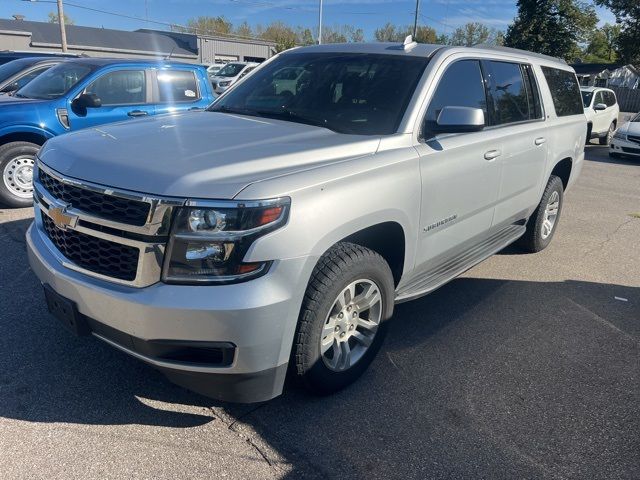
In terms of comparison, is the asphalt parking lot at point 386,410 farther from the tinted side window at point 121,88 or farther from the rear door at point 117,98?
the tinted side window at point 121,88

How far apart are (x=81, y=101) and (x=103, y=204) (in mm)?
4670

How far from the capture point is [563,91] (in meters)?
5.57

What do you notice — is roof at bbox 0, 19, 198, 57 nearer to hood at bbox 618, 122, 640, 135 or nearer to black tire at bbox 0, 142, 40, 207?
hood at bbox 618, 122, 640, 135

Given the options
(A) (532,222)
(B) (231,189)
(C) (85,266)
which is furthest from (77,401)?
(A) (532,222)

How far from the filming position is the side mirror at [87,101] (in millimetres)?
6457

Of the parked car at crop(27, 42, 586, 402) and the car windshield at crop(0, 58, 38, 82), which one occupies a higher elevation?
the car windshield at crop(0, 58, 38, 82)

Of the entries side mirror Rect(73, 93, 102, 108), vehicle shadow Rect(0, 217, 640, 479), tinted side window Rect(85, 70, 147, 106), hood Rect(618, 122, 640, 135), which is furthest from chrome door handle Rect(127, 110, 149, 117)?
hood Rect(618, 122, 640, 135)

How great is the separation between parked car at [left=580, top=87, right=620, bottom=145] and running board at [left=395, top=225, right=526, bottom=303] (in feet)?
37.9

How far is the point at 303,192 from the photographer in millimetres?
2512

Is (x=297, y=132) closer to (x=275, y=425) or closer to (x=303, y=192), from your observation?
(x=303, y=192)

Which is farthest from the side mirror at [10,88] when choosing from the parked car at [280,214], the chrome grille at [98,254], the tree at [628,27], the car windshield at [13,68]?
the tree at [628,27]

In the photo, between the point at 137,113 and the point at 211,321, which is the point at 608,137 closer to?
the point at 137,113

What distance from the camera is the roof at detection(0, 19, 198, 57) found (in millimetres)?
45312

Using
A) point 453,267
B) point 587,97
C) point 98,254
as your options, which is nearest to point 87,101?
point 98,254
